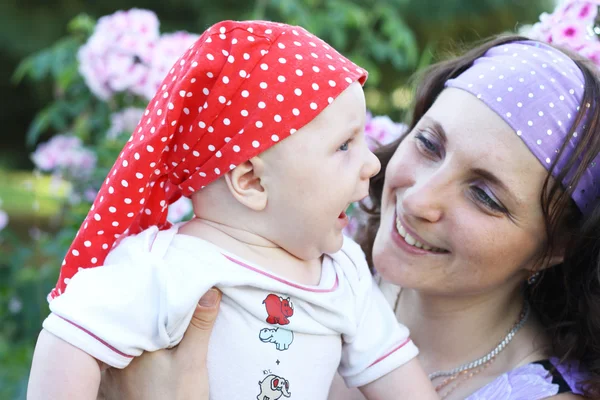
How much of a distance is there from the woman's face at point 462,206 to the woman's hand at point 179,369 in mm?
739

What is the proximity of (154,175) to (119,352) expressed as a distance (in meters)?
0.44

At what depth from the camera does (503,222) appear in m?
2.15

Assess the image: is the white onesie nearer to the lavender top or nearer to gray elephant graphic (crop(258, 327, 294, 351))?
gray elephant graphic (crop(258, 327, 294, 351))

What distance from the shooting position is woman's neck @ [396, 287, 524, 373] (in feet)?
7.92

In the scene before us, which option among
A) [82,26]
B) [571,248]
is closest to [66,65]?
[82,26]

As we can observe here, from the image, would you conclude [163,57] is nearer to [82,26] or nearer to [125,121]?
[125,121]

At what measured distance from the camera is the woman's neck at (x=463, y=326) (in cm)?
241

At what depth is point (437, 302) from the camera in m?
2.45

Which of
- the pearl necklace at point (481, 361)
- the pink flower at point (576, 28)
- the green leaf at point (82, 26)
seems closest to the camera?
the pearl necklace at point (481, 361)

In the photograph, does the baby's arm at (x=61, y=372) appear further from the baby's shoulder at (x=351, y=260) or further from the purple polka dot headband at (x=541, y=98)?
the purple polka dot headband at (x=541, y=98)

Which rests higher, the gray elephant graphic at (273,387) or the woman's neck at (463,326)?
the gray elephant graphic at (273,387)

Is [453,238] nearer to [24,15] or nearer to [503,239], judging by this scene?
[503,239]

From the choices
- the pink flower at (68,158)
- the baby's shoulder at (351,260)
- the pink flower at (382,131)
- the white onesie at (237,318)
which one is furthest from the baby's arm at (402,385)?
the pink flower at (68,158)

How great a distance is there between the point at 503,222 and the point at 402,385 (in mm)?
577
